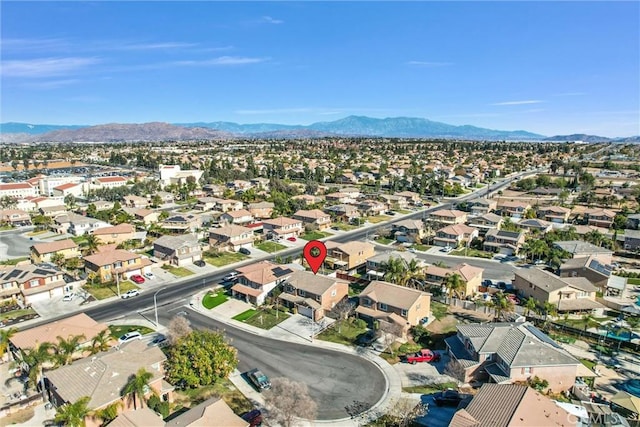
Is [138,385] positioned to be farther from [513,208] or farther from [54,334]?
[513,208]

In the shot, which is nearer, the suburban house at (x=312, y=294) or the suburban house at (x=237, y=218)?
the suburban house at (x=312, y=294)

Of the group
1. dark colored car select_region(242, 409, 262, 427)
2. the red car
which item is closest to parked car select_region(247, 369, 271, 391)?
dark colored car select_region(242, 409, 262, 427)

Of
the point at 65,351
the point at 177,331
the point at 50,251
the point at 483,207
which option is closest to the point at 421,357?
the point at 177,331

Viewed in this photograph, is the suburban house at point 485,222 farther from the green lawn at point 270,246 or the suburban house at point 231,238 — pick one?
the suburban house at point 231,238

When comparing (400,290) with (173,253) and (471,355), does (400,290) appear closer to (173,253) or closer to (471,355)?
(471,355)

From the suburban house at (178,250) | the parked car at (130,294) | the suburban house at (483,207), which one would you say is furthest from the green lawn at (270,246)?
the suburban house at (483,207)
